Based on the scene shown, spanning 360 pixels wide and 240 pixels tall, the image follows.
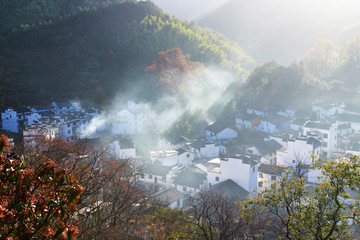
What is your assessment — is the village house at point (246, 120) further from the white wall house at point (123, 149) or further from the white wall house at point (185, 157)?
the white wall house at point (123, 149)

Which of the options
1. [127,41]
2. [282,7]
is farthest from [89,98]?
[282,7]

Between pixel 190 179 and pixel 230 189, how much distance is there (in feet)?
6.61

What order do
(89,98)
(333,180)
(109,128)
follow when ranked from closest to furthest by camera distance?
(333,180), (109,128), (89,98)

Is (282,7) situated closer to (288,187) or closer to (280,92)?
(280,92)

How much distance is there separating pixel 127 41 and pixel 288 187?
1227 inches

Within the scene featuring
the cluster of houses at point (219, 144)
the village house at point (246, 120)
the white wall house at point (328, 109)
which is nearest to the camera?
the cluster of houses at point (219, 144)

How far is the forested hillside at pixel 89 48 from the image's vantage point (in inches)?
1054

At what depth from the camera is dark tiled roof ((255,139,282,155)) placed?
53.2ft

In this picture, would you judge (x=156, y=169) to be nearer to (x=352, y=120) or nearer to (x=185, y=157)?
(x=185, y=157)

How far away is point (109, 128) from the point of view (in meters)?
20.5

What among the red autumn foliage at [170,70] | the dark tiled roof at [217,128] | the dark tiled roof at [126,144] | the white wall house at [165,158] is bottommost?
the white wall house at [165,158]

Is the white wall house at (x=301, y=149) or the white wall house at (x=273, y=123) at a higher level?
the white wall house at (x=273, y=123)

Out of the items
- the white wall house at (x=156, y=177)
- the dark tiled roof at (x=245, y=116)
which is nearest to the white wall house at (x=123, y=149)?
the white wall house at (x=156, y=177)

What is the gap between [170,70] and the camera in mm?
24312
